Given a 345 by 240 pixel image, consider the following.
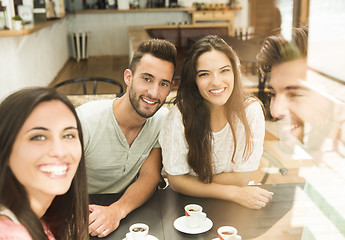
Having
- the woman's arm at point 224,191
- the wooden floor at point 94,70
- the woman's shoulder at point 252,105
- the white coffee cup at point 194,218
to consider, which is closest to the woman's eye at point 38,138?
the white coffee cup at point 194,218

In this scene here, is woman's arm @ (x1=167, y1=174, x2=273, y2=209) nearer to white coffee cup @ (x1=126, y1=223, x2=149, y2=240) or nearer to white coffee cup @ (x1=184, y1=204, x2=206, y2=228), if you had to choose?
white coffee cup @ (x1=184, y1=204, x2=206, y2=228)

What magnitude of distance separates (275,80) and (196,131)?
331 millimetres

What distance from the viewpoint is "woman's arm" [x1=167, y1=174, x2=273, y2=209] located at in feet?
3.93

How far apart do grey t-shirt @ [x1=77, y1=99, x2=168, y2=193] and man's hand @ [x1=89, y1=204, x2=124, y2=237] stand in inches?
13.6

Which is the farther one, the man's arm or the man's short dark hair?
the man's short dark hair

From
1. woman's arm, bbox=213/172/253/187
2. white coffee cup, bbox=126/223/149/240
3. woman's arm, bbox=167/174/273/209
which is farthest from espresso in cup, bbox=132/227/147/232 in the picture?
woman's arm, bbox=213/172/253/187

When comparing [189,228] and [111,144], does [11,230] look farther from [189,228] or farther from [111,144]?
[111,144]

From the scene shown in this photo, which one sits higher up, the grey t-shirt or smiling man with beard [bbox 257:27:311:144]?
smiling man with beard [bbox 257:27:311:144]

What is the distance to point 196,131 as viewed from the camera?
4.50 feet

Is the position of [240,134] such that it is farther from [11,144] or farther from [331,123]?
[11,144]

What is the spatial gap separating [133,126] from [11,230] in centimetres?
80

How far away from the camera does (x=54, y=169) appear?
0.82 metres

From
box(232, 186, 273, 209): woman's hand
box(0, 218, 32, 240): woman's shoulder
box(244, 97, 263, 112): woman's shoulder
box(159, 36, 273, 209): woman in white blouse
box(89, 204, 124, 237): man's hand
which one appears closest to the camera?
box(0, 218, 32, 240): woman's shoulder

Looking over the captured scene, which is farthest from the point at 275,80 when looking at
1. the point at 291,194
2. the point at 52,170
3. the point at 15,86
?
the point at 15,86
